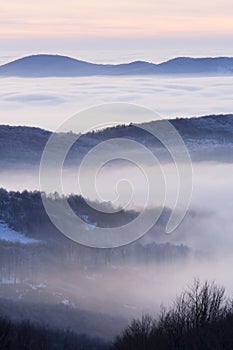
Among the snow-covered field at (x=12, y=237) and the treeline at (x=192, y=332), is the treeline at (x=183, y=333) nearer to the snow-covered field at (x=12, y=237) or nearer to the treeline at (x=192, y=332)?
the treeline at (x=192, y=332)

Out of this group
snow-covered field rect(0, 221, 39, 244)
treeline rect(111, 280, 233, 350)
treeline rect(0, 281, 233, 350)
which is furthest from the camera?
snow-covered field rect(0, 221, 39, 244)

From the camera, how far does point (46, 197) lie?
179 meters

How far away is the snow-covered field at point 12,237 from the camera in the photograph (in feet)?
469

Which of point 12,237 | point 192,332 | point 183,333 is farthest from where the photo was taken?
point 12,237

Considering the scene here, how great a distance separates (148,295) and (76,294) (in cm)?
1207

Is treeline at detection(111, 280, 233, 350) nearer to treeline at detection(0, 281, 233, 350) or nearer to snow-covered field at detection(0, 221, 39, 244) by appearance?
treeline at detection(0, 281, 233, 350)

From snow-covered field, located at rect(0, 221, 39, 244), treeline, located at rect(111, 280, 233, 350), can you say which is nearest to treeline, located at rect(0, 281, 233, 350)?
treeline, located at rect(111, 280, 233, 350)

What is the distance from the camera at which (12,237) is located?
146 meters

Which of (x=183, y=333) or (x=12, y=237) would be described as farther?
(x=12, y=237)

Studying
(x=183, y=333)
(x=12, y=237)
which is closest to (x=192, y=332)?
(x=183, y=333)

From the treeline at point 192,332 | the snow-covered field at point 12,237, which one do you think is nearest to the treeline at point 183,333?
the treeline at point 192,332

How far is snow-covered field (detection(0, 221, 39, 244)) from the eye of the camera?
143 m

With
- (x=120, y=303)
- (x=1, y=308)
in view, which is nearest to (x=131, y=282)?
(x=120, y=303)

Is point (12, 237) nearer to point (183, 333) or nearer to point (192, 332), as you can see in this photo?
point (183, 333)
